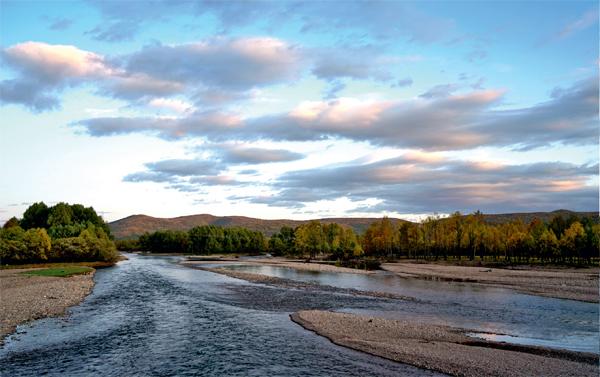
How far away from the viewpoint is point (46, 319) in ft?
136

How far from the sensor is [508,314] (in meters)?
46.8

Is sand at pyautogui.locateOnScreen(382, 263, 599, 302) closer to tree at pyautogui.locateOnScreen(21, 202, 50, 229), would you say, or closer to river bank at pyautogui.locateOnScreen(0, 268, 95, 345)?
river bank at pyautogui.locateOnScreen(0, 268, 95, 345)

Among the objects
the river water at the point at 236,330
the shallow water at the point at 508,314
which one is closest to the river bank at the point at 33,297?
the river water at the point at 236,330

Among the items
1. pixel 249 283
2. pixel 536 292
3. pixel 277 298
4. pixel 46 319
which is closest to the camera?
pixel 46 319

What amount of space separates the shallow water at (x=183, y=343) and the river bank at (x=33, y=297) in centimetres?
198

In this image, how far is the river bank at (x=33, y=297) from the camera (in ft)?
134

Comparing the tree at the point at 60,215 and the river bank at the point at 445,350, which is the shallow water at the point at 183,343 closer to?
the river bank at the point at 445,350

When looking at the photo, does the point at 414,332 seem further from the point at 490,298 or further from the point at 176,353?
the point at 490,298

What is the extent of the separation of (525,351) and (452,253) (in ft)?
488

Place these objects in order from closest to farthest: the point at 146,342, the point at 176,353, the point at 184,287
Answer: the point at 176,353
the point at 146,342
the point at 184,287

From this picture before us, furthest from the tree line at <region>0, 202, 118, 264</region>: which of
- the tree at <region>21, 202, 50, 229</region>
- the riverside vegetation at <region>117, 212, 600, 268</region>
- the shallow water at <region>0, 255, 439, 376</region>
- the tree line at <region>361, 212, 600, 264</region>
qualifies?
the tree line at <region>361, 212, 600, 264</region>

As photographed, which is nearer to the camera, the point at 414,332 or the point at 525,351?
the point at 525,351

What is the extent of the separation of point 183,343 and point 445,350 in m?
19.4

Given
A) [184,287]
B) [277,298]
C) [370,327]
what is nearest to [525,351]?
[370,327]
